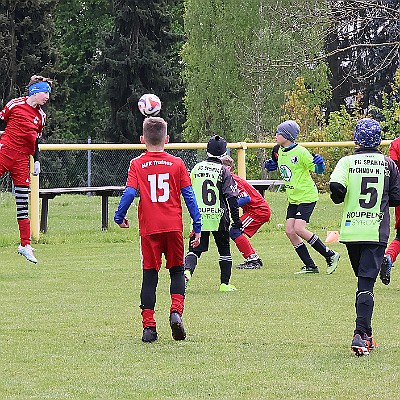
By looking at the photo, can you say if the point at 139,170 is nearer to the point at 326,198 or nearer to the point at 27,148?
the point at 27,148

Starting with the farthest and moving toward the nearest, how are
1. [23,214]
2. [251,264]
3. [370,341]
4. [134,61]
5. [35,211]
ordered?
1. [134,61]
2. [35,211]
3. [251,264]
4. [23,214]
5. [370,341]

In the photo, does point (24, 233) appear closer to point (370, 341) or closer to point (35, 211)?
point (35, 211)

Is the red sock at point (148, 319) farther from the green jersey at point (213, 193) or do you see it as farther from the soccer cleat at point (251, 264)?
the soccer cleat at point (251, 264)

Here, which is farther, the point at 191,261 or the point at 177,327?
the point at 191,261

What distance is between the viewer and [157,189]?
802 centimetres

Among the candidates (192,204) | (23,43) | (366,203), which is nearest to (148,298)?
(192,204)

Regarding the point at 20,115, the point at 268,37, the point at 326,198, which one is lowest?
the point at 326,198

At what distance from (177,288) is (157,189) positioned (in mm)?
820

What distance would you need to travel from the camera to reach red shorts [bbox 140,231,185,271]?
8.11 meters

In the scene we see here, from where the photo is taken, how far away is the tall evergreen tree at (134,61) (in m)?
48.2

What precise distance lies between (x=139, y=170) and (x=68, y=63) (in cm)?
5390

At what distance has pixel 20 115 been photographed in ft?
42.1

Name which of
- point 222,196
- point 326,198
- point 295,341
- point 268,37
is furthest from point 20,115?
point 268,37

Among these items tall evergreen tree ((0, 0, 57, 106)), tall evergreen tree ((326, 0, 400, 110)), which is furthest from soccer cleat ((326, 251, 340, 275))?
tall evergreen tree ((326, 0, 400, 110))
